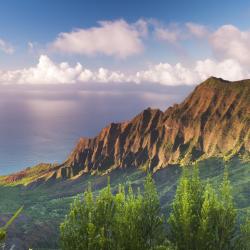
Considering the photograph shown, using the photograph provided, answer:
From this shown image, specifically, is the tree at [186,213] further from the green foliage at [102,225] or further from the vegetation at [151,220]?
the green foliage at [102,225]

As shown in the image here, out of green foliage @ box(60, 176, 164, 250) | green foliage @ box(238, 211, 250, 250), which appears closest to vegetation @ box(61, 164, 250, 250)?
green foliage @ box(60, 176, 164, 250)

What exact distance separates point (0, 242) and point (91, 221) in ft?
134

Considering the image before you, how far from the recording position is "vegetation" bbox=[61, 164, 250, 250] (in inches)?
2277

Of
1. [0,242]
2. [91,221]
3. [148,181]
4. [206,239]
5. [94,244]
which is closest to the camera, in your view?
[0,242]

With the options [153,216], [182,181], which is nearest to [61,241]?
[153,216]

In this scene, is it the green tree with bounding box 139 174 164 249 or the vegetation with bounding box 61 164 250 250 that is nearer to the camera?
the vegetation with bounding box 61 164 250 250

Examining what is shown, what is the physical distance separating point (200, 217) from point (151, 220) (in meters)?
7.44

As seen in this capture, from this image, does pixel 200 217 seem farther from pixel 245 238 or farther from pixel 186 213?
pixel 245 238

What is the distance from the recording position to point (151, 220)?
223 ft

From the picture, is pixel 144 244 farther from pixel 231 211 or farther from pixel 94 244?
pixel 231 211

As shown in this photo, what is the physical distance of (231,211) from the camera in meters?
68.9

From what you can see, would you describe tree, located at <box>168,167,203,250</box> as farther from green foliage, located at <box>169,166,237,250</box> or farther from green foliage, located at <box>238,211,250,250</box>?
green foliage, located at <box>238,211,250,250</box>

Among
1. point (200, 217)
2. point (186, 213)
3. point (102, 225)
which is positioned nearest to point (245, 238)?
point (200, 217)

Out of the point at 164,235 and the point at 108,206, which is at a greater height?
the point at 108,206
